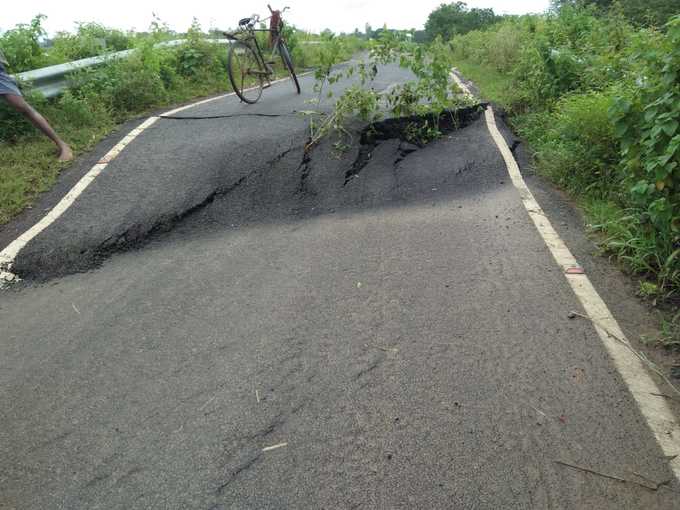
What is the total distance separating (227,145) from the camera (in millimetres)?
6234

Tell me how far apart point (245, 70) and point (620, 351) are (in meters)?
7.37

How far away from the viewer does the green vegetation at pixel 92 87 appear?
5.55 m

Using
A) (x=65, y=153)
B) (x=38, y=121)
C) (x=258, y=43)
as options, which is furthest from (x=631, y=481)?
(x=258, y=43)

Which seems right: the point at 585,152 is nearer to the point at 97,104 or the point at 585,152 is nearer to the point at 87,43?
the point at 97,104

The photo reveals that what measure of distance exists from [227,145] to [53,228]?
239cm

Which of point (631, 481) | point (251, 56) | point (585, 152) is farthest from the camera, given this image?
point (251, 56)

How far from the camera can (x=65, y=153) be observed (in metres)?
5.86

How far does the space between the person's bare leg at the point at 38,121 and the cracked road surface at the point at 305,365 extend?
3.53ft

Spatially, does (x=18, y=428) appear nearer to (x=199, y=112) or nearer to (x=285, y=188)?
(x=285, y=188)

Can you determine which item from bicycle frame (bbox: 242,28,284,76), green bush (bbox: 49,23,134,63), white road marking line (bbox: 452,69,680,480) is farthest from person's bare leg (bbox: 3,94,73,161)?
white road marking line (bbox: 452,69,680,480)

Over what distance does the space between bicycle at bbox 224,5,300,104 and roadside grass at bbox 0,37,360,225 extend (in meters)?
1.19

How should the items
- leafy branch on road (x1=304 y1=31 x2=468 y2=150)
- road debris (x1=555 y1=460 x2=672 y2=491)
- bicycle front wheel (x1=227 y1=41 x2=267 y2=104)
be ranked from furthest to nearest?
bicycle front wheel (x1=227 y1=41 x2=267 y2=104)
leafy branch on road (x1=304 y1=31 x2=468 y2=150)
road debris (x1=555 y1=460 x2=672 y2=491)

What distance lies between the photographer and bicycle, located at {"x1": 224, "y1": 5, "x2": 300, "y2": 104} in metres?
8.05

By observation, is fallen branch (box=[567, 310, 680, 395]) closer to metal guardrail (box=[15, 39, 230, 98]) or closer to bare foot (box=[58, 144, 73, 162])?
bare foot (box=[58, 144, 73, 162])
